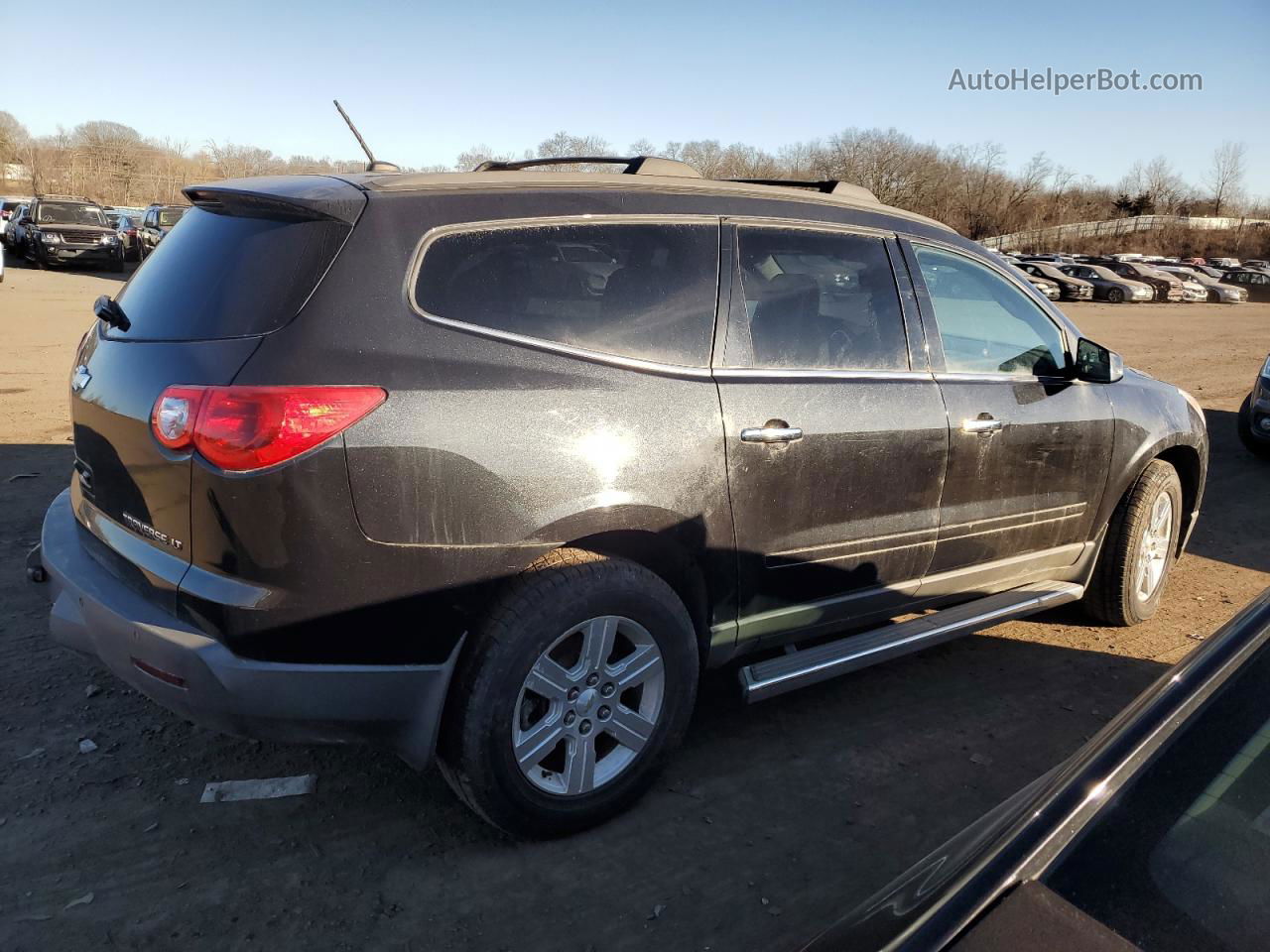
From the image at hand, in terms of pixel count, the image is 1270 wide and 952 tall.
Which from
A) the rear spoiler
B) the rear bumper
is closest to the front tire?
the rear bumper

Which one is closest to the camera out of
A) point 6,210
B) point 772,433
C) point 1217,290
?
point 772,433

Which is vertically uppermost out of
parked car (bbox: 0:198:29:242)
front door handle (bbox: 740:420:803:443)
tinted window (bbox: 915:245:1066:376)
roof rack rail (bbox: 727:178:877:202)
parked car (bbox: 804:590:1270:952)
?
parked car (bbox: 0:198:29:242)

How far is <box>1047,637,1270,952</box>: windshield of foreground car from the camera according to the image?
130cm

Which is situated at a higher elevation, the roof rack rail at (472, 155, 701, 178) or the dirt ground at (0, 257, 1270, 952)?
the roof rack rail at (472, 155, 701, 178)

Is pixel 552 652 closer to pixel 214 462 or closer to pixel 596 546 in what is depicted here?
pixel 596 546

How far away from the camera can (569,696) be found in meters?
2.84

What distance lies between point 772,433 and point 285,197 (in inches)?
63.6

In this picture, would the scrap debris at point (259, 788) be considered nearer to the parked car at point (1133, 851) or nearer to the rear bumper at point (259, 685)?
the rear bumper at point (259, 685)

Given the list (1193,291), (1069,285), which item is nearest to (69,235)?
(1069,285)

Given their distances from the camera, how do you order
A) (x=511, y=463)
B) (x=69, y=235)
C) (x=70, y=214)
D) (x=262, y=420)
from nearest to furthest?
(x=262, y=420), (x=511, y=463), (x=69, y=235), (x=70, y=214)

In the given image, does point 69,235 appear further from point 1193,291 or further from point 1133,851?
point 1193,291

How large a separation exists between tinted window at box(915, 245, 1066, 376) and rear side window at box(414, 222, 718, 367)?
1172 mm

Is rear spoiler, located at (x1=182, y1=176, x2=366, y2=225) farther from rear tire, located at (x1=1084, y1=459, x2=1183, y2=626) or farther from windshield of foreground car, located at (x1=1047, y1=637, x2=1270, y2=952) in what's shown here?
rear tire, located at (x1=1084, y1=459, x2=1183, y2=626)

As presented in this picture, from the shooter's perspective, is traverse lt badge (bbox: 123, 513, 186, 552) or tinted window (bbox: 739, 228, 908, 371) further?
tinted window (bbox: 739, 228, 908, 371)
